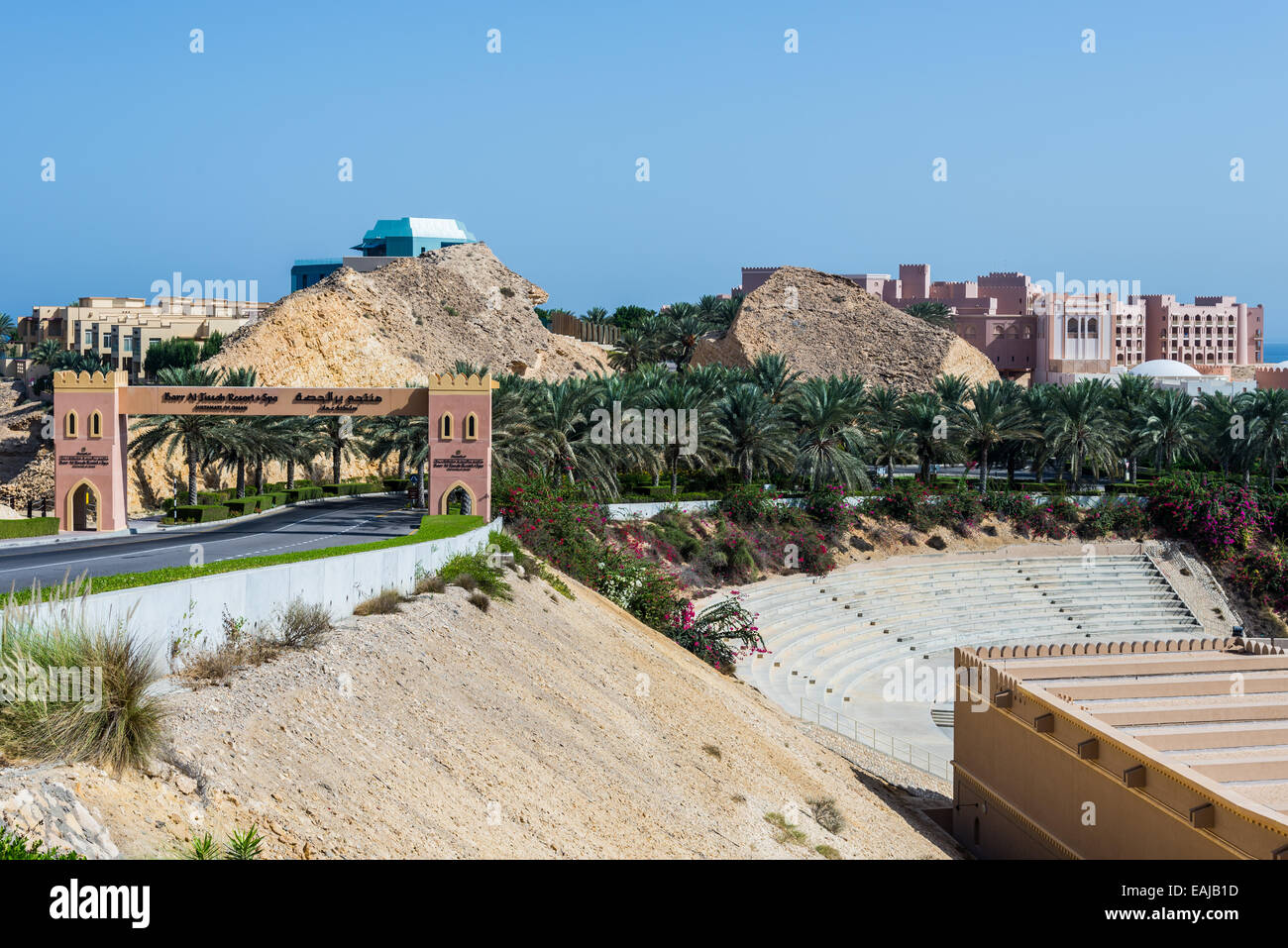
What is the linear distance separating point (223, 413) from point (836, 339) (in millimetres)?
53238

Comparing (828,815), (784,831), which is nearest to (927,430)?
(828,815)

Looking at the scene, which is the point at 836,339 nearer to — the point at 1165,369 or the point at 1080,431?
the point at 1165,369

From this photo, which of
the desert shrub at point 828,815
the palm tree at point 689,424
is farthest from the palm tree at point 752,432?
the desert shrub at point 828,815

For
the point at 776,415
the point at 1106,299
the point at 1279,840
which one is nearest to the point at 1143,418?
the point at 776,415

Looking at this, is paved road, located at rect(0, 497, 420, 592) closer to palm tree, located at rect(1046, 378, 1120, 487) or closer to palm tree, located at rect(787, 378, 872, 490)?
palm tree, located at rect(787, 378, 872, 490)

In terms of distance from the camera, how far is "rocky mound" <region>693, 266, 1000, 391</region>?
251 ft

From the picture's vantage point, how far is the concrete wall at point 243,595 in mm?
11312

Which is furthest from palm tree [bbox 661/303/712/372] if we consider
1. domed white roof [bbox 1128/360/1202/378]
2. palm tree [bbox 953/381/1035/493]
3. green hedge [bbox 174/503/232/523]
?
green hedge [bbox 174/503/232/523]

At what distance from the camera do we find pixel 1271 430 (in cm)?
4606

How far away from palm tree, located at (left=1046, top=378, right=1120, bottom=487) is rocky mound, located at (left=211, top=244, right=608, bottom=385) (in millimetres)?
33241

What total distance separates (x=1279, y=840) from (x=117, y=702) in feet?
38.5

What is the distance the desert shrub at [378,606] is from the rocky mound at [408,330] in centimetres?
3973

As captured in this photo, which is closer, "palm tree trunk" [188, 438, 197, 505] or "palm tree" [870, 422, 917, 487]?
"palm tree trunk" [188, 438, 197, 505]

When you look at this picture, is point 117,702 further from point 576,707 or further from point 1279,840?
point 1279,840
